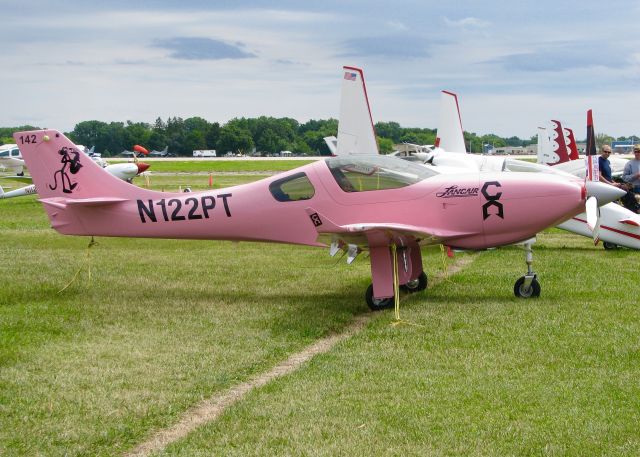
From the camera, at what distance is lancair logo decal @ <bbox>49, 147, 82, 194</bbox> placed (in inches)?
411

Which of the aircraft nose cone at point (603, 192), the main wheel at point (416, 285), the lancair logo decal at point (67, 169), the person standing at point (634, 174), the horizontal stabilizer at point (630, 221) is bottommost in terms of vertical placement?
the main wheel at point (416, 285)

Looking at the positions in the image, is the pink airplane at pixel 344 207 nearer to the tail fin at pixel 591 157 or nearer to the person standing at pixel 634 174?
the tail fin at pixel 591 157

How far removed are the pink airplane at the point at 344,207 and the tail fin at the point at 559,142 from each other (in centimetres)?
2006

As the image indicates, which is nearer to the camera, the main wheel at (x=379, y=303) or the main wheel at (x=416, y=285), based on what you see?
the main wheel at (x=379, y=303)

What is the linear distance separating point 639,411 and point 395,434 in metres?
1.67

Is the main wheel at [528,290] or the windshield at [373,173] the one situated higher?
the windshield at [373,173]

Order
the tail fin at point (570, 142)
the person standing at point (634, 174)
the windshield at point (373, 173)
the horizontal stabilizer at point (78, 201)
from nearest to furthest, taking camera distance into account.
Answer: the windshield at point (373, 173) < the horizontal stabilizer at point (78, 201) < the person standing at point (634, 174) < the tail fin at point (570, 142)

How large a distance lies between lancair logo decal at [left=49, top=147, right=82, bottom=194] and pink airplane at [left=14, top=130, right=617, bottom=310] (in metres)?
0.01

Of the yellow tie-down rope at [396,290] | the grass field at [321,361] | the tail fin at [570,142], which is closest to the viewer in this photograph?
the grass field at [321,361]

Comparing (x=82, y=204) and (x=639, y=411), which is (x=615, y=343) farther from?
(x=82, y=204)

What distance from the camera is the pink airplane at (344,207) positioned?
29.6ft

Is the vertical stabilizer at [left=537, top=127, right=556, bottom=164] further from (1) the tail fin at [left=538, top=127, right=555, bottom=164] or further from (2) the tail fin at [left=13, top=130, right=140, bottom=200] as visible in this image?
(2) the tail fin at [left=13, top=130, right=140, bottom=200]

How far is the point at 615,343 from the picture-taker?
721 cm

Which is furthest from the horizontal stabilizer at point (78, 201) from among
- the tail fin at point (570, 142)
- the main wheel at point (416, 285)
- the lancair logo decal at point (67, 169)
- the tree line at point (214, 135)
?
the tree line at point (214, 135)
